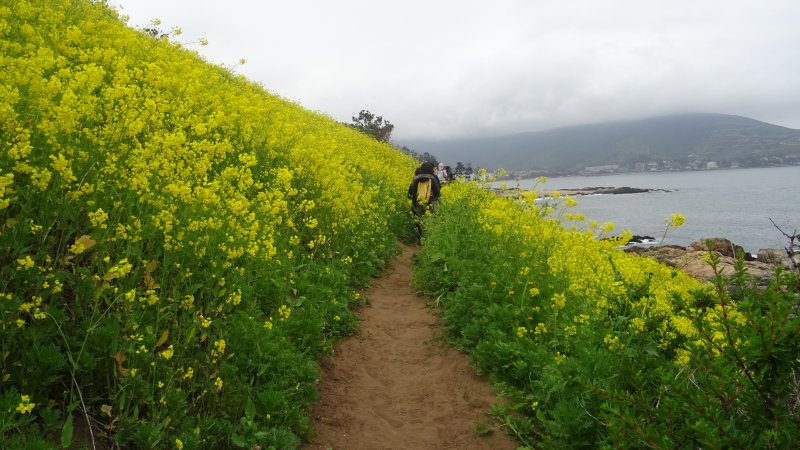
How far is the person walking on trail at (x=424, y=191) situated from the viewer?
14.0 m

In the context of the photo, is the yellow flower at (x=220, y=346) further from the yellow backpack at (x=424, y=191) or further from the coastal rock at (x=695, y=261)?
the coastal rock at (x=695, y=261)

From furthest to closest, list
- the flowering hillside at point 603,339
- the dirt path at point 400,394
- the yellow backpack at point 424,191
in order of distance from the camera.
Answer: the yellow backpack at point 424,191 → the dirt path at point 400,394 → the flowering hillside at point 603,339

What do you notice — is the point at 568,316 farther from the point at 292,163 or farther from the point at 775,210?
the point at 775,210

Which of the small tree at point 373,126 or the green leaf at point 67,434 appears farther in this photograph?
the small tree at point 373,126

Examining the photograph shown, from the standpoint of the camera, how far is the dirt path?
15.9 feet

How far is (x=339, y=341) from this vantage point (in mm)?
6676

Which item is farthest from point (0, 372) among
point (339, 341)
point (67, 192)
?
point (339, 341)

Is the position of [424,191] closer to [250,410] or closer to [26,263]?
[250,410]

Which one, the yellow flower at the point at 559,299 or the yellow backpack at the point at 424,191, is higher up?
the yellow backpack at the point at 424,191

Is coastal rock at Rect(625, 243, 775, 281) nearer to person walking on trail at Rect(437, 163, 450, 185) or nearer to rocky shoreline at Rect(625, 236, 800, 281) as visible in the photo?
rocky shoreline at Rect(625, 236, 800, 281)

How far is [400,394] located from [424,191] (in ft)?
28.7

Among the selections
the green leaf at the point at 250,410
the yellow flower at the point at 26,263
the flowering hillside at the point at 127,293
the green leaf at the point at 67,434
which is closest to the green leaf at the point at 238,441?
the flowering hillside at the point at 127,293

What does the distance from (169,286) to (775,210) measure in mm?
54499

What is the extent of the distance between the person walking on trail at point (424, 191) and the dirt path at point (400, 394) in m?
6.36
